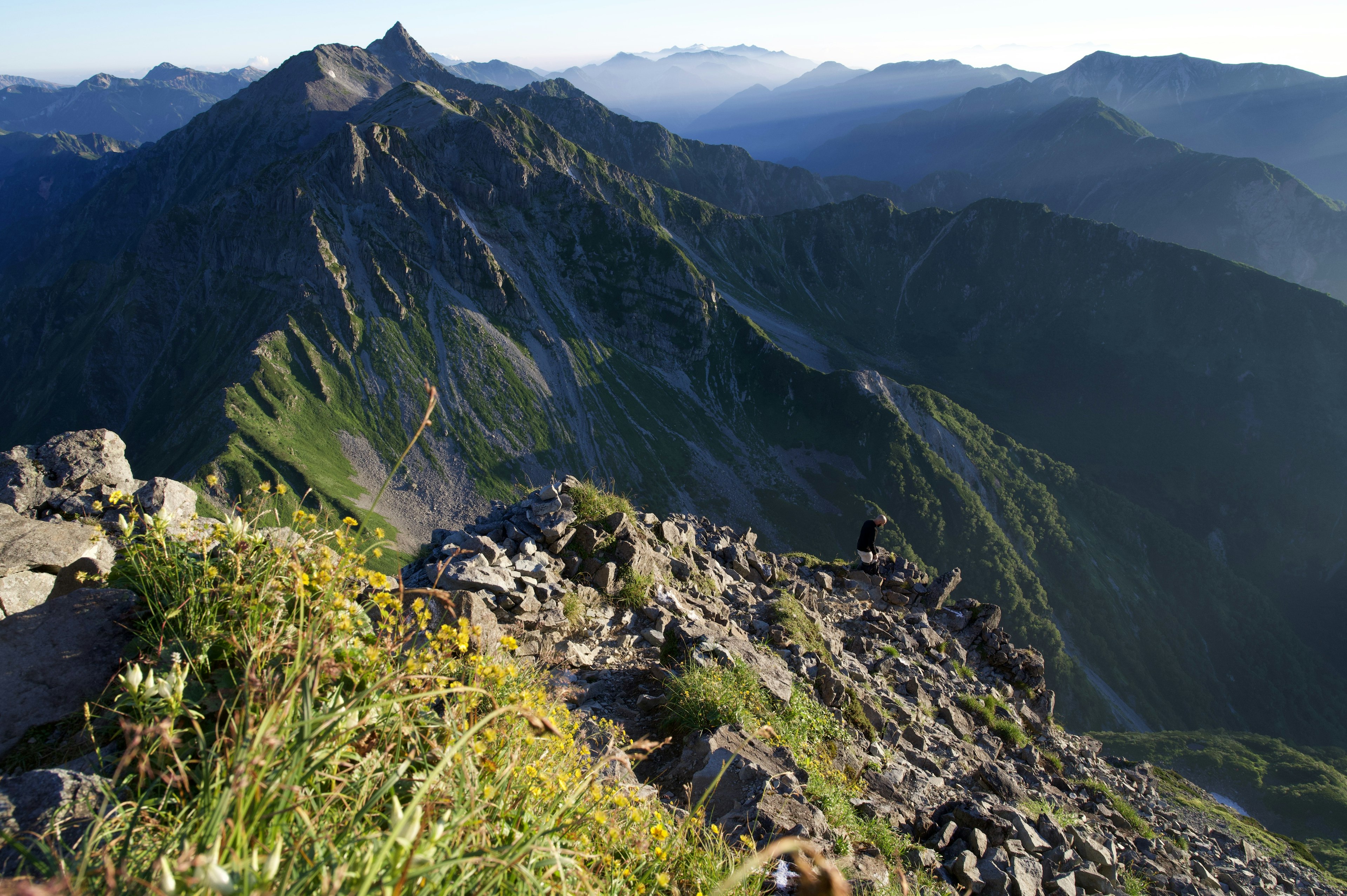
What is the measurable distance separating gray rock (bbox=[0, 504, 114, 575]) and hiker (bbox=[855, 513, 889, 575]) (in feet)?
71.8

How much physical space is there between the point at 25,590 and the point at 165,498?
16.6 ft

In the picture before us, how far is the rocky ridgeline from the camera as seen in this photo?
8391mm

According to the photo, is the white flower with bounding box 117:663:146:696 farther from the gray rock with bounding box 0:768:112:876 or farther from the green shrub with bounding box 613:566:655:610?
the green shrub with bounding box 613:566:655:610

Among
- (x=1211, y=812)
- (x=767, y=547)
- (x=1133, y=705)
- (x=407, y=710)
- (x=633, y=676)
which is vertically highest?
(x=407, y=710)

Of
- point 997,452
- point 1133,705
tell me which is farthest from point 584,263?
point 1133,705

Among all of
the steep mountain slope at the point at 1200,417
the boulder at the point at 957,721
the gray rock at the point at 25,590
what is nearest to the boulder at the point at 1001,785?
the boulder at the point at 957,721

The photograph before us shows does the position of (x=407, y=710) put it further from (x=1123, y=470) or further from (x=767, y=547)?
(x=1123, y=470)

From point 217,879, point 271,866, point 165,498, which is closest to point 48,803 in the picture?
point 271,866

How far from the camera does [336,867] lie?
2.50 meters

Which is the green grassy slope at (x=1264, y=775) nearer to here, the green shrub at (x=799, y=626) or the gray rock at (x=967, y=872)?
the green shrub at (x=799, y=626)

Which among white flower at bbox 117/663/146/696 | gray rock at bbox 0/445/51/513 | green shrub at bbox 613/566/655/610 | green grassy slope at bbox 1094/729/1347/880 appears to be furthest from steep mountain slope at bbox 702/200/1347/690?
white flower at bbox 117/663/146/696

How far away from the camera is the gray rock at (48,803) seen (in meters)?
3.04

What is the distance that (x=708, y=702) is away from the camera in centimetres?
875

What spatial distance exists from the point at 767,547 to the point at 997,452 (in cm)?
6859
